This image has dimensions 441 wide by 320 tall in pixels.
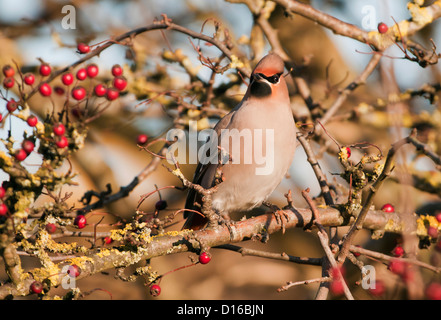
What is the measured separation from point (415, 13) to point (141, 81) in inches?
90.5

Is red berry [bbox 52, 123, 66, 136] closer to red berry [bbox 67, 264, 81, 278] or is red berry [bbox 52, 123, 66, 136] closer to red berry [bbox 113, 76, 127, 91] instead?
red berry [bbox 67, 264, 81, 278]

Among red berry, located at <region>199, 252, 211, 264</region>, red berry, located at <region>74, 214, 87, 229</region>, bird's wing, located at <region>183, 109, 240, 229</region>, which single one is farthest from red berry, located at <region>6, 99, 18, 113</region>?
bird's wing, located at <region>183, 109, 240, 229</region>

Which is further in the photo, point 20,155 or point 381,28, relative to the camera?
point 381,28

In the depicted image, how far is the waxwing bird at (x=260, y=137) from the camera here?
133 inches

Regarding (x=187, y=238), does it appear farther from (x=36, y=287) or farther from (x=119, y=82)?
(x=119, y=82)

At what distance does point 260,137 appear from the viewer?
3406mm

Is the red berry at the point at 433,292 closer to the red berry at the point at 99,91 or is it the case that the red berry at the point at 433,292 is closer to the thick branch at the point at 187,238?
the thick branch at the point at 187,238

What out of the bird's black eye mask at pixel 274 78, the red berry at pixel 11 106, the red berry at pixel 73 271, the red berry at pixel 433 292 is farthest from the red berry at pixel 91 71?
the red berry at pixel 433 292

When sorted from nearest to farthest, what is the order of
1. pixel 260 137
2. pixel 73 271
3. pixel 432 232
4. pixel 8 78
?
pixel 73 271 < pixel 8 78 < pixel 432 232 < pixel 260 137

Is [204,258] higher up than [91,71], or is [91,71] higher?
[91,71]

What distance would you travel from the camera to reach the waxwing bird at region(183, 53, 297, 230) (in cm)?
339

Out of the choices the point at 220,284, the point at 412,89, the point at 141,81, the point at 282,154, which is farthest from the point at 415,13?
the point at 220,284

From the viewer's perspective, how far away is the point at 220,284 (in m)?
5.47

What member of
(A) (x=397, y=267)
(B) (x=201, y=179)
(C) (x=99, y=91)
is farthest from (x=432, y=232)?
(C) (x=99, y=91)
